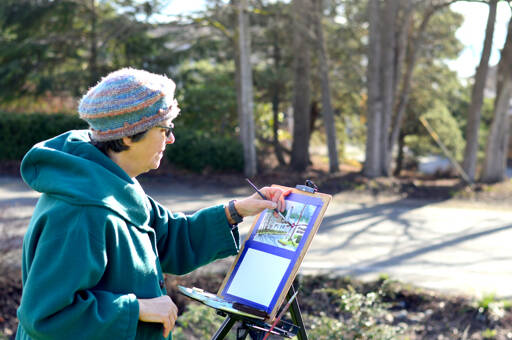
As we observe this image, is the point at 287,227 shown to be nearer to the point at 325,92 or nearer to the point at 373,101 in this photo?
the point at 373,101

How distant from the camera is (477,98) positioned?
1403 centimetres

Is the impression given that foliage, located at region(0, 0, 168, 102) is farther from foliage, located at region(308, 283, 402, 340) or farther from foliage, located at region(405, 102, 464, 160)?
foliage, located at region(308, 283, 402, 340)

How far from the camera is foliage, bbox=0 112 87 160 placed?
50.0ft

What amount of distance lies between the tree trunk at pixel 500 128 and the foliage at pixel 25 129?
11.1 meters

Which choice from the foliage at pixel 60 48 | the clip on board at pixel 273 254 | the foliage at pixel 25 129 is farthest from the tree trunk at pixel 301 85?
the clip on board at pixel 273 254

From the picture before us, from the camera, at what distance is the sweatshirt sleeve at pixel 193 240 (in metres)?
2.44

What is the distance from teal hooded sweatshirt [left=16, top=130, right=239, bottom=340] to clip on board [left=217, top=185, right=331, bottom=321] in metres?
0.42

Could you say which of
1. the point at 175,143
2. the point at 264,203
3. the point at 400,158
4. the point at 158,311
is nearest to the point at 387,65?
the point at 175,143

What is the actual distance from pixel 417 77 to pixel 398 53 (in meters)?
3.07

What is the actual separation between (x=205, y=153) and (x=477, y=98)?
721 cm

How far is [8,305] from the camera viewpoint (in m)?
4.76

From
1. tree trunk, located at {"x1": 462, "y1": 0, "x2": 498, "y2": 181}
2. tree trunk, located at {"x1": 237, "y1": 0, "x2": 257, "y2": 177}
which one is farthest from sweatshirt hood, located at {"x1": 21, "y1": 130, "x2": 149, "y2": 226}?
tree trunk, located at {"x1": 462, "y1": 0, "x2": 498, "y2": 181}

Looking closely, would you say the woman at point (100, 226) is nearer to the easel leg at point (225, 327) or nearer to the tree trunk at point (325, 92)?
the easel leg at point (225, 327)

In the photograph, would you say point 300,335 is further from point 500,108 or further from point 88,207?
point 500,108
